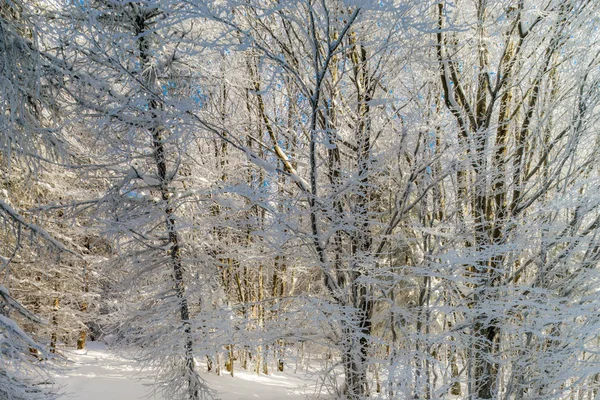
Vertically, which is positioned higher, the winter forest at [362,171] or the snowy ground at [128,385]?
the winter forest at [362,171]

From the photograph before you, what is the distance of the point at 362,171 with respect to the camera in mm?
4609

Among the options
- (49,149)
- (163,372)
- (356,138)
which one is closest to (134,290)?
(163,372)

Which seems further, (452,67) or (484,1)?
(452,67)

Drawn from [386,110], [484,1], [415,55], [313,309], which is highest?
[484,1]

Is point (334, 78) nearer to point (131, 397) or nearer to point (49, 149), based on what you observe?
point (49, 149)

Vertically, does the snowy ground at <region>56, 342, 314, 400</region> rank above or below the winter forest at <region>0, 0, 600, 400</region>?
below

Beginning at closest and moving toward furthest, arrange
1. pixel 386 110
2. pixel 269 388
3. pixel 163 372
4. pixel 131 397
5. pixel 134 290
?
1. pixel 386 110
2. pixel 163 372
3. pixel 134 290
4. pixel 131 397
5. pixel 269 388

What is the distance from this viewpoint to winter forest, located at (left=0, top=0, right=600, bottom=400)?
13.9 ft

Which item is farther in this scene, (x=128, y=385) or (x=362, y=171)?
(x=128, y=385)

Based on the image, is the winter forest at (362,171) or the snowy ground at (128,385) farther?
the snowy ground at (128,385)

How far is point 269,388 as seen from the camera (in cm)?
1100

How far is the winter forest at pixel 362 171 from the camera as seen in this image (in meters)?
4.25

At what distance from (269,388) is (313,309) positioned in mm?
7903

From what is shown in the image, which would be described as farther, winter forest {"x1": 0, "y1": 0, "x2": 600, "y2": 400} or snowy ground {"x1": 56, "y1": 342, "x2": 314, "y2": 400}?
snowy ground {"x1": 56, "y1": 342, "x2": 314, "y2": 400}
